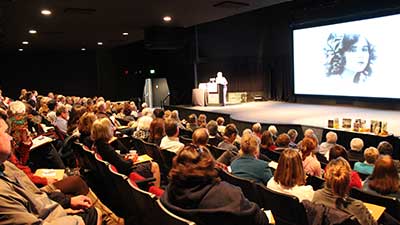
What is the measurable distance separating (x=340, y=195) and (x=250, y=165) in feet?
3.46

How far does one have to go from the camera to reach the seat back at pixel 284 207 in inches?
99.7

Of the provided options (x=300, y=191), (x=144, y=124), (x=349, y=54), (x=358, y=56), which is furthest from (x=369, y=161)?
(x=349, y=54)

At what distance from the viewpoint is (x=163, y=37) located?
411 inches

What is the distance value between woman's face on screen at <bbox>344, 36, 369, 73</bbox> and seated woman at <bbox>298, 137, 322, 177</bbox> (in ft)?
24.8

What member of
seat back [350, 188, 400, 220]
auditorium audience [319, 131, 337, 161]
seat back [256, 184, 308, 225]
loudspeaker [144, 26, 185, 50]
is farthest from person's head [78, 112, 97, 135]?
loudspeaker [144, 26, 185, 50]

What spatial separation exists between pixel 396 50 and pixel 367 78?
3.67 feet

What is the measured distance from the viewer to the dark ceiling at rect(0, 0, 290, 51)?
21.7 feet

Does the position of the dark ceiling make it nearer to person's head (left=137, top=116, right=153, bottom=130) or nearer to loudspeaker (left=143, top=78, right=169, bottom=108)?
person's head (left=137, top=116, right=153, bottom=130)

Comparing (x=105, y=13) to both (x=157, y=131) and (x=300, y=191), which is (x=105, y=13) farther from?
(x=300, y=191)

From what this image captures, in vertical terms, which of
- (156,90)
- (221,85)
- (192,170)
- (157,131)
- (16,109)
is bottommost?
(157,131)

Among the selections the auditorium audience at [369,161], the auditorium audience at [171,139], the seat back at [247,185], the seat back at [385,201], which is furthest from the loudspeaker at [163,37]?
the seat back at [385,201]

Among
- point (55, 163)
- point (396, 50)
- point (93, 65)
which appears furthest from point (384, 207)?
point (93, 65)

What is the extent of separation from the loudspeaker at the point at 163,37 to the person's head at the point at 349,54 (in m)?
4.83

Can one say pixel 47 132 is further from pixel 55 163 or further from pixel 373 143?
pixel 373 143
